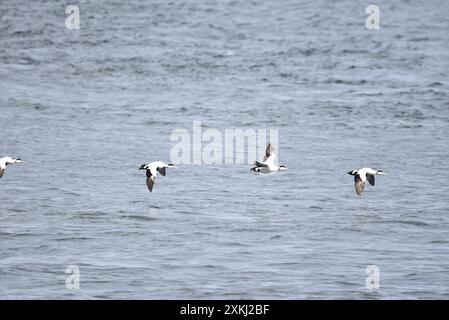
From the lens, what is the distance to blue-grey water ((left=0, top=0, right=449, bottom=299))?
76.6 ft

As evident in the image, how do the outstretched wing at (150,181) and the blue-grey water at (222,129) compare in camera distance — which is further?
the outstretched wing at (150,181)

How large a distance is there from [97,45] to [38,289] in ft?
74.2

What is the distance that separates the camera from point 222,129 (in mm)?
35156

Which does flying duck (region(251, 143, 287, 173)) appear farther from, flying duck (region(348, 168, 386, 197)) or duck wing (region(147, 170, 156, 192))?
duck wing (region(147, 170, 156, 192))

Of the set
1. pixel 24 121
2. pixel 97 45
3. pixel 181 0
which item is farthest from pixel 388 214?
pixel 181 0

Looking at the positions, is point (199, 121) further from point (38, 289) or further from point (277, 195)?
point (38, 289)

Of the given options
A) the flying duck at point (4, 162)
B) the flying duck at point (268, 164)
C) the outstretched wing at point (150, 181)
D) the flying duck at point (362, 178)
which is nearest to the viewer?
the flying duck at point (362, 178)

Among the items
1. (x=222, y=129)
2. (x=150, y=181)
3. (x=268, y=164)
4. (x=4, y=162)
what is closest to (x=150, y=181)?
(x=150, y=181)

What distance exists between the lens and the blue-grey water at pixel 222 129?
23359 millimetres

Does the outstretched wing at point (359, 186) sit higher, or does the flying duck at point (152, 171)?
the flying duck at point (152, 171)

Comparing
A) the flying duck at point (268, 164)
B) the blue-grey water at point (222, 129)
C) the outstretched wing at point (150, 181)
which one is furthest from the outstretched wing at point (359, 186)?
the outstretched wing at point (150, 181)

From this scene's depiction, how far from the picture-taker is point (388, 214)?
27.1 meters

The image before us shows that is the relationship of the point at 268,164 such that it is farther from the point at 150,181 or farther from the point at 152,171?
the point at 150,181

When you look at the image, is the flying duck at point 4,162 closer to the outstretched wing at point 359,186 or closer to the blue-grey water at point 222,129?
the blue-grey water at point 222,129
